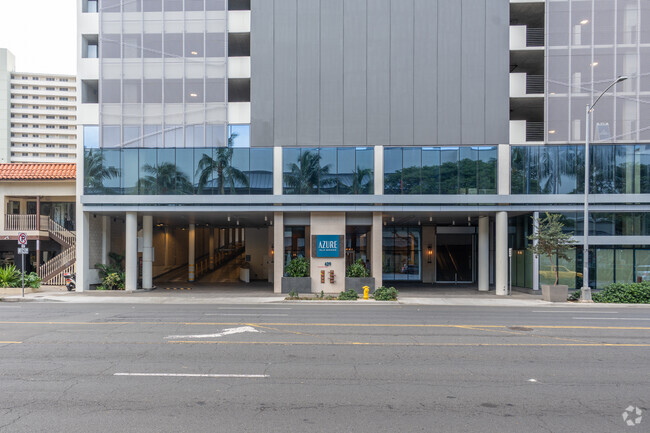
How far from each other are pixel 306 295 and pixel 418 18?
17661 mm

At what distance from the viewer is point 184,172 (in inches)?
993

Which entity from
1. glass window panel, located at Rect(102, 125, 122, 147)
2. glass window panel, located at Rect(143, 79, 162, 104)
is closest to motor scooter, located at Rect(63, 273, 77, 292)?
glass window panel, located at Rect(102, 125, 122, 147)

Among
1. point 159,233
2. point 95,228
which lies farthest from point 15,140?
point 95,228

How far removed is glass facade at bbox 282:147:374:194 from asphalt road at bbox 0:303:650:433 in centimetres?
1165

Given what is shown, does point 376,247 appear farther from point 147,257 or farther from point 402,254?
point 147,257

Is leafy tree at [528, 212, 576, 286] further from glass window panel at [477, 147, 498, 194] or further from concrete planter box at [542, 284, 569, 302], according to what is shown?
glass window panel at [477, 147, 498, 194]

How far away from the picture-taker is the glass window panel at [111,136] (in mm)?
25531

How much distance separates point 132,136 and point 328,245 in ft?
45.3

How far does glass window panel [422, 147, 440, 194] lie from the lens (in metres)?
24.7

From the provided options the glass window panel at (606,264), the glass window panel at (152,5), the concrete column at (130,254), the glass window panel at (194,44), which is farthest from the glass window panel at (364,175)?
the glass window panel at (152,5)

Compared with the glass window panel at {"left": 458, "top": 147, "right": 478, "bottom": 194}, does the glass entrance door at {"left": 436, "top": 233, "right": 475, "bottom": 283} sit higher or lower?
lower

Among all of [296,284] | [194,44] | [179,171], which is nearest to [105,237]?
[179,171]

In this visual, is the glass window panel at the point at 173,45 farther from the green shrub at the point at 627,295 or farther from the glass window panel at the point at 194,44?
the green shrub at the point at 627,295

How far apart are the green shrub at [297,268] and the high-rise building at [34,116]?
92005 mm
